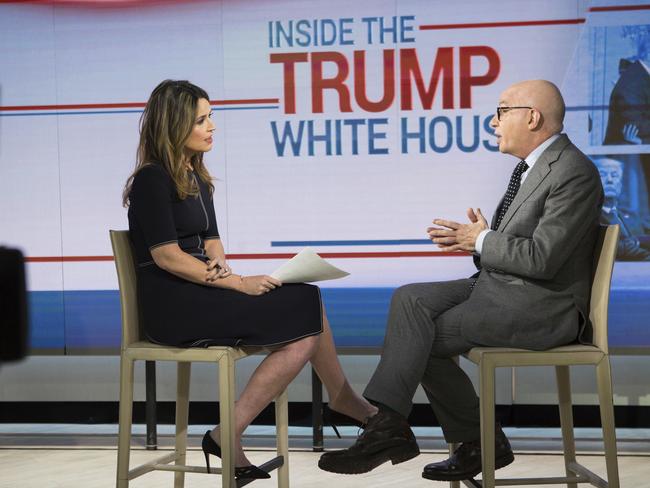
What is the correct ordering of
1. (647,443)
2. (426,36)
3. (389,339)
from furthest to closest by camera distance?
(426,36) < (647,443) < (389,339)

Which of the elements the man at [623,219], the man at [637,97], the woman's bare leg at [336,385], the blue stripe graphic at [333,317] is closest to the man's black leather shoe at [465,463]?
the woman's bare leg at [336,385]

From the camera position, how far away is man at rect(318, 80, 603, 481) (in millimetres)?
2799

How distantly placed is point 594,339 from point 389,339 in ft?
2.00

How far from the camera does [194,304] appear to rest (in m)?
2.98

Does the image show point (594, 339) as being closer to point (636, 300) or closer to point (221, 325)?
point (221, 325)

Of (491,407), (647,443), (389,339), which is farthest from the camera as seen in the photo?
(647,443)

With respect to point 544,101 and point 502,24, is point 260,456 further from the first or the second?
point 502,24

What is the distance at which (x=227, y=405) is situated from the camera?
286 cm

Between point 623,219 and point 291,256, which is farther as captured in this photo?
point 291,256

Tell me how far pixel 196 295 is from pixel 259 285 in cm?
20

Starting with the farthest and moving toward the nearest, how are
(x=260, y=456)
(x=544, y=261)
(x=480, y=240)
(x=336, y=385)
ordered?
(x=260, y=456) < (x=336, y=385) < (x=480, y=240) < (x=544, y=261)

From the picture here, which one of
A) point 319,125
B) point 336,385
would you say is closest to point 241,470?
point 336,385

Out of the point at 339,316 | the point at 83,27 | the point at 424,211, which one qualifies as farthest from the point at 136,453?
the point at 83,27

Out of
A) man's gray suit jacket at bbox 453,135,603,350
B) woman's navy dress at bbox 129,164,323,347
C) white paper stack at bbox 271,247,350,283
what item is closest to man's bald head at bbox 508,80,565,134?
man's gray suit jacket at bbox 453,135,603,350
